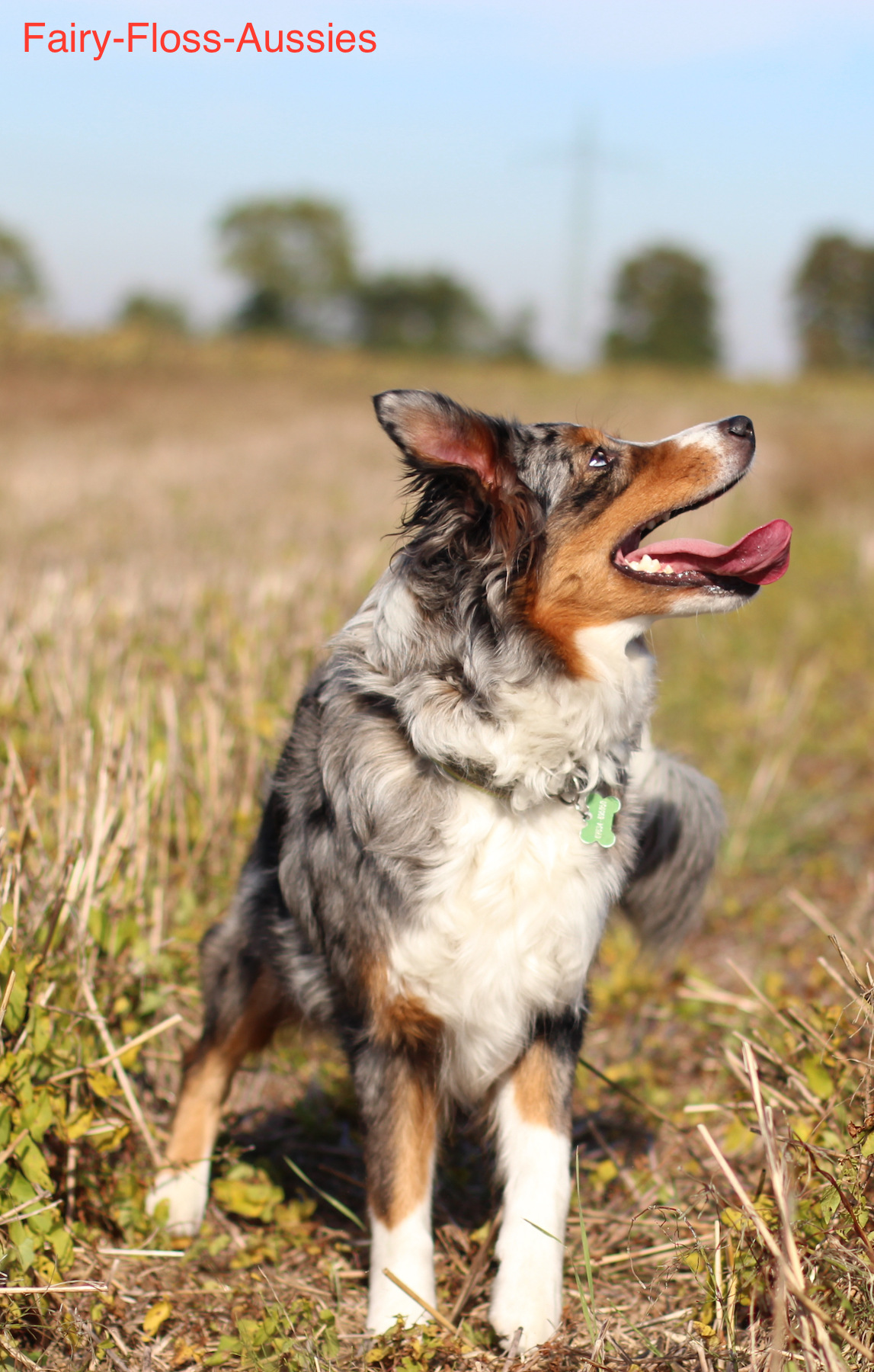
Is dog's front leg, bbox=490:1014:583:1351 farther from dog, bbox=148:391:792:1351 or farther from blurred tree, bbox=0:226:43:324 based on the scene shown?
blurred tree, bbox=0:226:43:324

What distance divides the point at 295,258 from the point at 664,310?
84.0 ft

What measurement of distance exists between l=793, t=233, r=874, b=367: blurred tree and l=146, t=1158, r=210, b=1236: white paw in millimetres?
78601

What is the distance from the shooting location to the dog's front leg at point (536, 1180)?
244 cm

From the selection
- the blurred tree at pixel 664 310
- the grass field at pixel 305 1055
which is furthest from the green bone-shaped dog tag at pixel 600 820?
the blurred tree at pixel 664 310

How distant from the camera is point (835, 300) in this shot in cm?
7644

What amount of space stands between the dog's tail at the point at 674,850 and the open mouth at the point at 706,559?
1.92 feet

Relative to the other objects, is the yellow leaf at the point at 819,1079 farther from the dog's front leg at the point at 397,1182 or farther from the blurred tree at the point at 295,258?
the blurred tree at the point at 295,258

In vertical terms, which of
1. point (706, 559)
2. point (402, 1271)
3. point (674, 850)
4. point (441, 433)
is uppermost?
point (441, 433)

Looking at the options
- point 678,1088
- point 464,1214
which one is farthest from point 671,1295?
point 678,1088

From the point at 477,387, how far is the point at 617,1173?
1388 inches

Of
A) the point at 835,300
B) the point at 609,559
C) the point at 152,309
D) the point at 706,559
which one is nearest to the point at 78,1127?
the point at 609,559

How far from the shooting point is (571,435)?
2.76m

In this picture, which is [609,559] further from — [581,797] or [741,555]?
[581,797]

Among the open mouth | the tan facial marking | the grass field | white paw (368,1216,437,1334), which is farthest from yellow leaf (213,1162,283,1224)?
the open mouth
